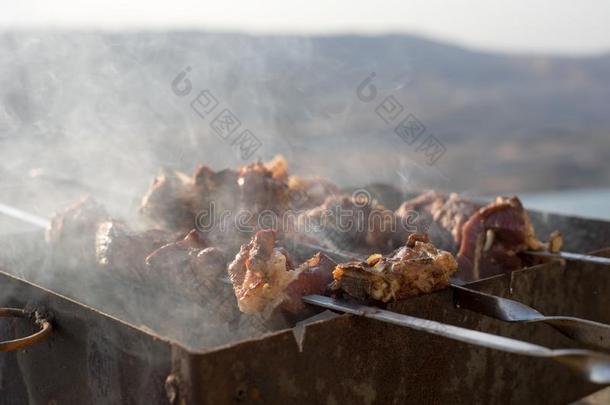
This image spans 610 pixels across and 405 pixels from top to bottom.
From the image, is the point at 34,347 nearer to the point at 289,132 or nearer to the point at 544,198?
the point at 289,132

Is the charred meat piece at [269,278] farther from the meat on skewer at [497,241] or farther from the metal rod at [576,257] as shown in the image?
the metal rod at [576,257]

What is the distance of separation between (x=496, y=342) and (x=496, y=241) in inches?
77.4

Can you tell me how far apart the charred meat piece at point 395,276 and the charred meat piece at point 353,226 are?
1087mm

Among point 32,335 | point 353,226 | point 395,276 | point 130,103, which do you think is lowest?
point 32,335

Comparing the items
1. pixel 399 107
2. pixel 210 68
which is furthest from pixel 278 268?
pixel 210 68

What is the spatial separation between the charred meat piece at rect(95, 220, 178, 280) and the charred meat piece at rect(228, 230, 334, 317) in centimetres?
89

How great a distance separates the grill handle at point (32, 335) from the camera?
2.68 meters

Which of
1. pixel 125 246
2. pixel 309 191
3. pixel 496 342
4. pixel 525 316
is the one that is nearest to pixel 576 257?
pixel 525 316

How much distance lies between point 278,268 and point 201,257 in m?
0.60

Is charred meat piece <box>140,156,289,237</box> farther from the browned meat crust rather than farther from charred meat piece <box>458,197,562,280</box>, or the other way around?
charred meat piece <box>458,197,562,280</box>

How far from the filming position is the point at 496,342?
6.93 feet

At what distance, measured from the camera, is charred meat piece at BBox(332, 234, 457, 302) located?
2793 mm

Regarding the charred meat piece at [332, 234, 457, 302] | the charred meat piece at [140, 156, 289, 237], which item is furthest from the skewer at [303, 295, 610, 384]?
the charred meat piece at [140, 156, 289, 237]

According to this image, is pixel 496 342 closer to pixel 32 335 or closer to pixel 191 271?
pixel 191 271
